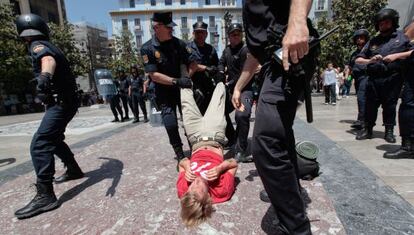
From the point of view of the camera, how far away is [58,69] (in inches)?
119

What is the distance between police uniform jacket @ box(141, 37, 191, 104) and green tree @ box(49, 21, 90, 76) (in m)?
24.1

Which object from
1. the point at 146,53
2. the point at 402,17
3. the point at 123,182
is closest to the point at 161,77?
the point at 146,53

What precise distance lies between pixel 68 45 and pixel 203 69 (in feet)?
84.3

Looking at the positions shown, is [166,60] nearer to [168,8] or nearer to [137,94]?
[137,94]

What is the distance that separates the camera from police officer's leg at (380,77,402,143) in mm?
4102

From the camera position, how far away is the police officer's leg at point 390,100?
13.5 feet

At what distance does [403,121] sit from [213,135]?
234 cm

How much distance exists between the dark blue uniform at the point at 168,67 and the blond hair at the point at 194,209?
4.64ft

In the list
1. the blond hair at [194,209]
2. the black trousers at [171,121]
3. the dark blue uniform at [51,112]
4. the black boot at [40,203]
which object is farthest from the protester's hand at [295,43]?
the black boot at [40,203]

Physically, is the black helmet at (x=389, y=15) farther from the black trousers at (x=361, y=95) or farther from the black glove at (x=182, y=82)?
the black glove at (x=182, y=82)

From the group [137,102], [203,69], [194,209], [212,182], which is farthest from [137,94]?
[194,209]

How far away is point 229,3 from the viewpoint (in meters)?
64.3

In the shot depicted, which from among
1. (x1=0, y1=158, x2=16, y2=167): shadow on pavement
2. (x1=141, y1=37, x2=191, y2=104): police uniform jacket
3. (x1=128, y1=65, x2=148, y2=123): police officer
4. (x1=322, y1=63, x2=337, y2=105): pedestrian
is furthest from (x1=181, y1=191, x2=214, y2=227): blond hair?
(x1=322, y1=63, x2=337, y2=105): pedestrian

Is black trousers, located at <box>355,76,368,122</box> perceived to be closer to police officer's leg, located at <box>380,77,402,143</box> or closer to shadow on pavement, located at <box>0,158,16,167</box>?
police officer's leg, located at <box>380,77,402,143</box>
